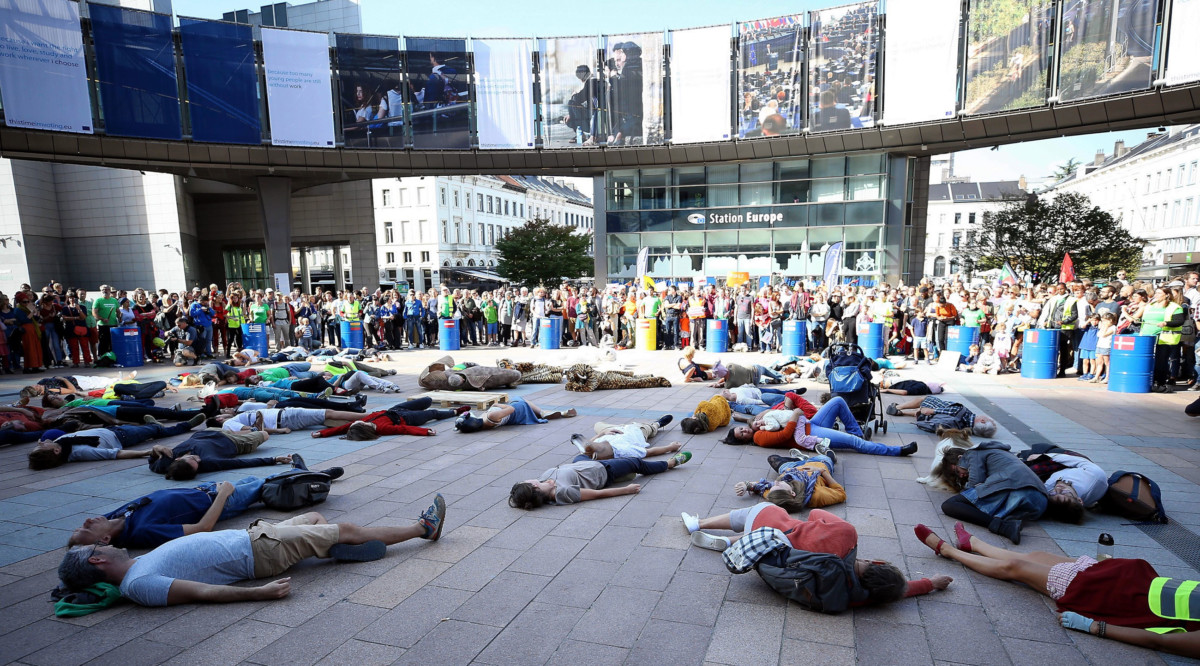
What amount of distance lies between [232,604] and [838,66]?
27.6m

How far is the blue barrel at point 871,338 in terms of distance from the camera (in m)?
14.4

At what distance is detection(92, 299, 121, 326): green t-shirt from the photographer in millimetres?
15023

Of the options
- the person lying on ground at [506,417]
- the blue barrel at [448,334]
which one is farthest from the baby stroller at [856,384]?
the blue barrel at [448,334]

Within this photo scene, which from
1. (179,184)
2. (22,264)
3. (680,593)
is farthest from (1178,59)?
(22,264)

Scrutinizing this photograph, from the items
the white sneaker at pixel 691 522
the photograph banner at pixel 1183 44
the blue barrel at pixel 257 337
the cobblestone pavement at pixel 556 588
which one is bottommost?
the cobblestone pavement at pixel 556 588

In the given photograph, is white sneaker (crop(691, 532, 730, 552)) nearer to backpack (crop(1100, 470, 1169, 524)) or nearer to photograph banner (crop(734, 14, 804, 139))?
backpack (crop(1100, 470, 1169, 524))

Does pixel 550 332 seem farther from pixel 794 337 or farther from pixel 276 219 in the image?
pixel 276 219

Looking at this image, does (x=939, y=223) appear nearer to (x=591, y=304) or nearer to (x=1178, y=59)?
(x=1178, y=59)

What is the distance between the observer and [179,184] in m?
29.6

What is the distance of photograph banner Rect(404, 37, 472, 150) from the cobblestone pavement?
22.4 metres

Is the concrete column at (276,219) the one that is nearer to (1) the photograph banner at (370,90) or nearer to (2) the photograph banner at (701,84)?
(1) the photograph banner at (370,90)

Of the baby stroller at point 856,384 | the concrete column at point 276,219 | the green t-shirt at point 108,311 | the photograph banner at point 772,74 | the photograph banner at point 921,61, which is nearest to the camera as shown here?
the baby stroller at point 856,384

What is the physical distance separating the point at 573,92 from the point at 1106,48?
64.9ft

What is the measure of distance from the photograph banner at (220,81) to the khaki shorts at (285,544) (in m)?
25.3
